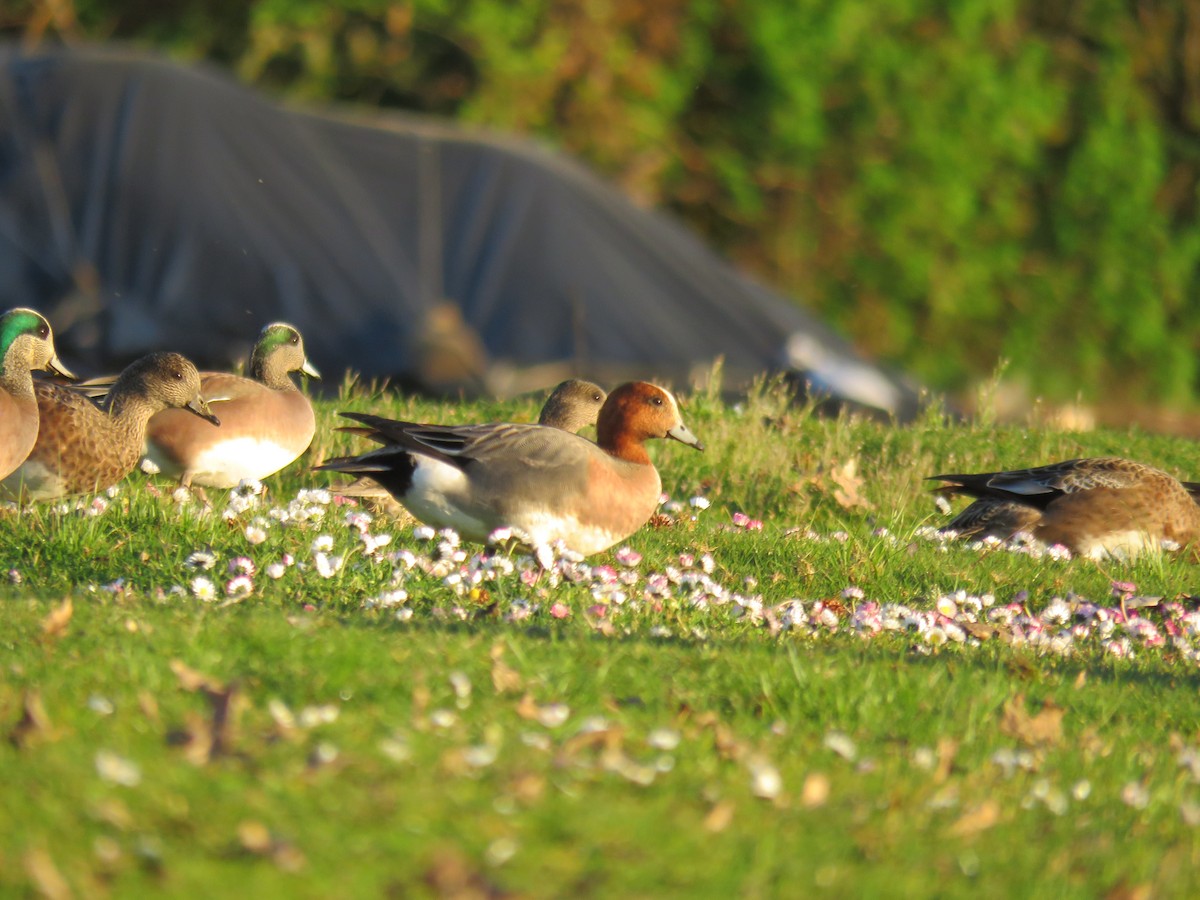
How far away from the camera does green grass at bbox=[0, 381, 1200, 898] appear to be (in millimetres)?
3133

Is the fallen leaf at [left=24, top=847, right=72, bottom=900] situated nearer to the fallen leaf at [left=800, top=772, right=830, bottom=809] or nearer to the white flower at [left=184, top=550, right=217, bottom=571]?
the fallen leaf at [left=800, top=772, right=830, bottom=809]

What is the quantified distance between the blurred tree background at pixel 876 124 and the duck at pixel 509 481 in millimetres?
12451

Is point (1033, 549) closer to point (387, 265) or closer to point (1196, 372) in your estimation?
point (387, 265)

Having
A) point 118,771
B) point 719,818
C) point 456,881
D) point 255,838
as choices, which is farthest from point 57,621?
point 719,818

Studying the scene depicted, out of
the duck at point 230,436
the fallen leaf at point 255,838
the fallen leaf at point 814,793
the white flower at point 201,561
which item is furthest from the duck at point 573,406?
the fallen leaf at point 255,838

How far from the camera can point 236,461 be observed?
746 centimetres

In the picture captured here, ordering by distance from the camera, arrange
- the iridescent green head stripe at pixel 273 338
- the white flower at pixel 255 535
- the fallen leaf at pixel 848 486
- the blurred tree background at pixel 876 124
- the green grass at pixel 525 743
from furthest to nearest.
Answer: the blurred tree background at pixel 876 124
the fallen leaf at pixel 848 486
the iridescent green head stripe at pixel 273 338
the white flower at pixel 255 535
the green grass at pixel 525 743

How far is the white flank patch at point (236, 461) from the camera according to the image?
24.4 feet

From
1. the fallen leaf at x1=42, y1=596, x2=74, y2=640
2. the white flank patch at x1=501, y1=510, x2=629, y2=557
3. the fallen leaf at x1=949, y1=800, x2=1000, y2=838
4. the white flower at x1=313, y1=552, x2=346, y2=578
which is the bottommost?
the white flower at x1=313, y1=552, x2=346, y2=578

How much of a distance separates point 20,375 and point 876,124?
15619 millimetres

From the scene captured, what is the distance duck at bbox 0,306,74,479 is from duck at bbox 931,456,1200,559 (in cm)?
428

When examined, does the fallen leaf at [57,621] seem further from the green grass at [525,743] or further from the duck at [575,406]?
the duck at [575,406]

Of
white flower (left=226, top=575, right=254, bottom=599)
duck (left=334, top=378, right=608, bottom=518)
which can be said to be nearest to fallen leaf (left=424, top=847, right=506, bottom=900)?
white flower (left=226, top=575, right=254, bottom=599)

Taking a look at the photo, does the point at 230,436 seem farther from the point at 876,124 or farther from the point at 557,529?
the point at 876,124
